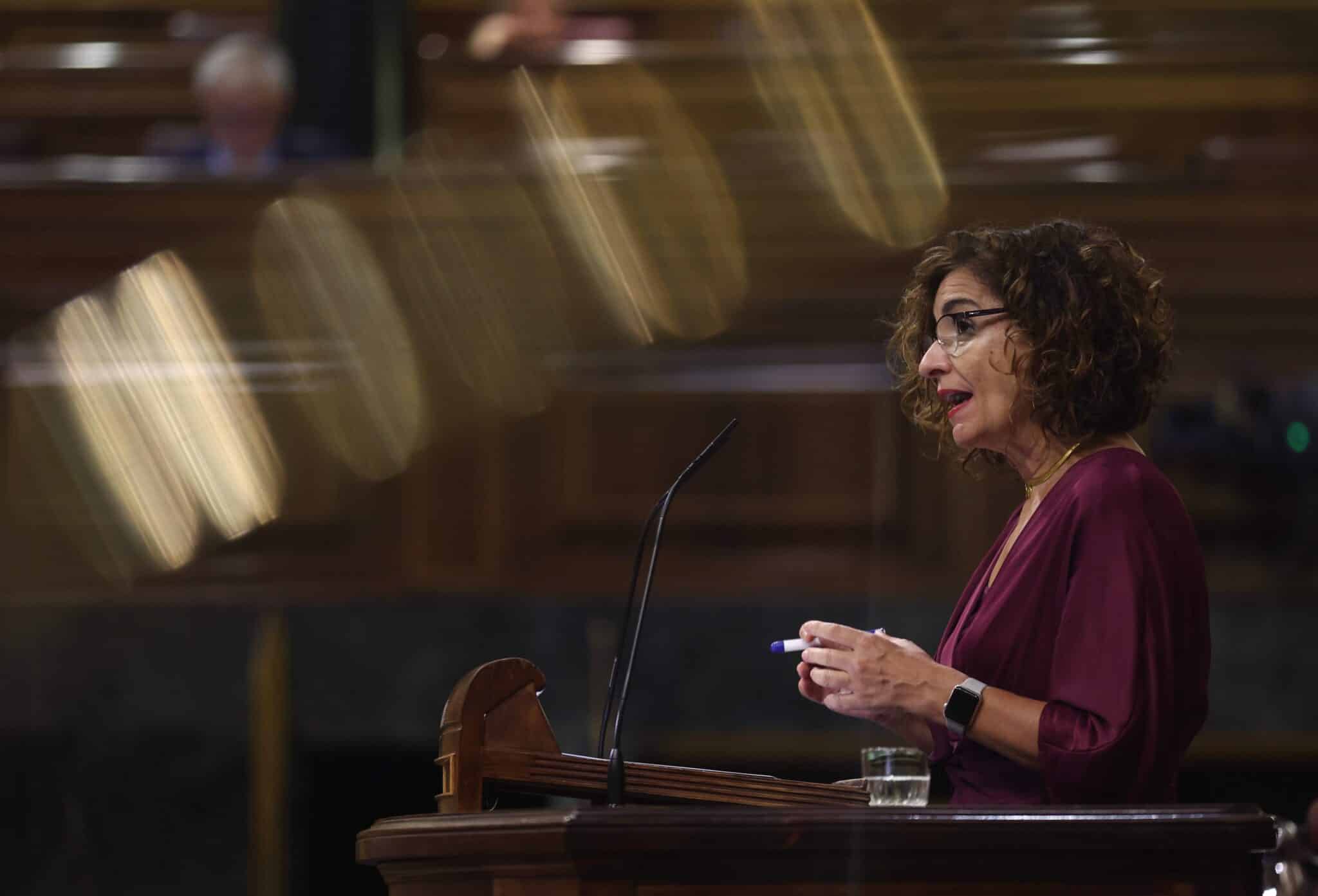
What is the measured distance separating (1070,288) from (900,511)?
170 cm

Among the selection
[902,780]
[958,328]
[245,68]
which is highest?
[245,68]

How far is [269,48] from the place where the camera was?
12.7 feet

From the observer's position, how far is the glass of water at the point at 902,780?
1.73 meters

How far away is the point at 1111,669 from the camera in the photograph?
145 cm

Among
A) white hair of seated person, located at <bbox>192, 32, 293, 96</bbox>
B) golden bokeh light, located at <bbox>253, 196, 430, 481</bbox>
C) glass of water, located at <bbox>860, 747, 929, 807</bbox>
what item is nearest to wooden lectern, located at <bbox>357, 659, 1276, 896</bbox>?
glass of water, located at <bbox>860, 747, 929, 807</bbox>

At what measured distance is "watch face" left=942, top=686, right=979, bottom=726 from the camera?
4.82 ft

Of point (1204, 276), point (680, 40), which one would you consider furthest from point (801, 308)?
point (680, 40)

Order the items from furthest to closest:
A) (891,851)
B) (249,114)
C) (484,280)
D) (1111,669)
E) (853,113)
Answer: (249,114) < (853,113) < (484,280) < (1111,669) < (891,851)

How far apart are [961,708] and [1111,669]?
12cm

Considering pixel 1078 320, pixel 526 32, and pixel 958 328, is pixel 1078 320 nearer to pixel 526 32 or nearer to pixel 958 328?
pixel 958 328

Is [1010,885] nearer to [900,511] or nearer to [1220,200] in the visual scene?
[900,511]

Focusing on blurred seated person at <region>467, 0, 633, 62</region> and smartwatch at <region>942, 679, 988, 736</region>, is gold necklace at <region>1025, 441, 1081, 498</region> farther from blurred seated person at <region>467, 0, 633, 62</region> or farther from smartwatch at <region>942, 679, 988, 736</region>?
blurred seated person at <region>467, 0, 633, 62</region>

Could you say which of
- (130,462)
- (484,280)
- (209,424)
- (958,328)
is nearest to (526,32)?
(484,280)

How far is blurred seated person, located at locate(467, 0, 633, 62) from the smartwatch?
2662 mm
